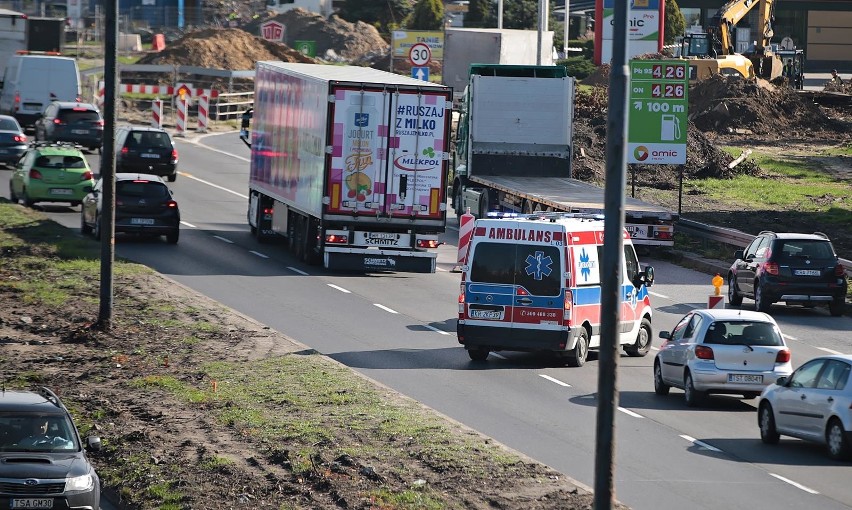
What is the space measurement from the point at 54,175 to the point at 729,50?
4227cm

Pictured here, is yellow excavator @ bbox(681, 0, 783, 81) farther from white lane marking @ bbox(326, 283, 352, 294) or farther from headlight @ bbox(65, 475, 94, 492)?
headlight @ bbox(65, 475, 94, 492)

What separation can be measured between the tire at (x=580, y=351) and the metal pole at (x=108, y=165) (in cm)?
720

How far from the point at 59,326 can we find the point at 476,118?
17.9 metres

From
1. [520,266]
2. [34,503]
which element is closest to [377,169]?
[520,266]

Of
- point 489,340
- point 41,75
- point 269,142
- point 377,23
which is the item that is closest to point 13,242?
point 269,142

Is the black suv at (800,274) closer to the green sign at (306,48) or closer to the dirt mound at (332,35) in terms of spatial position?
the green sign at (306,48)

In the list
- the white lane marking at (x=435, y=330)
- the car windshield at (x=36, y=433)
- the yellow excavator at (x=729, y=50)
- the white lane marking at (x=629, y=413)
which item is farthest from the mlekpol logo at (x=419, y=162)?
the yellow excavator at (x=729, y=50)

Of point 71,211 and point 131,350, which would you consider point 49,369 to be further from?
point 71,211

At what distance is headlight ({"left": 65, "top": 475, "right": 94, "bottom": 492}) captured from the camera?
13398mm

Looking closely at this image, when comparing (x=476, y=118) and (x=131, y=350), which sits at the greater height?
(x=476, y=118)

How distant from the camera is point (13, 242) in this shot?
32656mm

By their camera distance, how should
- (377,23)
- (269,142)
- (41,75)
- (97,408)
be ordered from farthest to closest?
(377,23)
(41,75)
(269,142)
(97,408)

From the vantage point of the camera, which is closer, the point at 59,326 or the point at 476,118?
the point at 59,326

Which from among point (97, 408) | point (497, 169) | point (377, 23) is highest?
point (377, 23)
